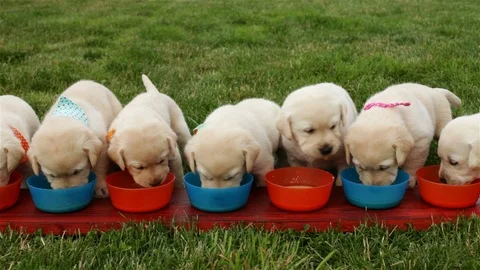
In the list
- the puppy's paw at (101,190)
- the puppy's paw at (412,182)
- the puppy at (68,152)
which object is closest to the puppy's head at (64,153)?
the puppy at (68,152)

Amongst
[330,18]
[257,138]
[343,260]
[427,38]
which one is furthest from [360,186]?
[330,18]

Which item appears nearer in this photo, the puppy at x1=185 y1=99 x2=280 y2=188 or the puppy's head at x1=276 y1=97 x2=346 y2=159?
the puppy at x1=185 y1=99 x2=280 y2=188

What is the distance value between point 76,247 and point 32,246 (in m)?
0.29

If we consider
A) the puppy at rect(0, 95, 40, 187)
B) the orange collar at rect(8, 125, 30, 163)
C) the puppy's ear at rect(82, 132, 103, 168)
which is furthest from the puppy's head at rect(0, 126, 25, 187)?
the puppy's ear at rect(82, 132, 103, 168)

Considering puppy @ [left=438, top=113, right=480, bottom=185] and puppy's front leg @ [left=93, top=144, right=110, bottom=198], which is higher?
puppy @ [left=438, top=113, right=480, bottom=185]

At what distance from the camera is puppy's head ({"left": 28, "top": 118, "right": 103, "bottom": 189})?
3561 mm

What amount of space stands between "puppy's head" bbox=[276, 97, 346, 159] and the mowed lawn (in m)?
0.85

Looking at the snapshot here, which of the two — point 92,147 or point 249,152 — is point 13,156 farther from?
point 249,152

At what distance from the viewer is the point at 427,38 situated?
888 centimetres

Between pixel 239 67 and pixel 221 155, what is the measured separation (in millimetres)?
4035

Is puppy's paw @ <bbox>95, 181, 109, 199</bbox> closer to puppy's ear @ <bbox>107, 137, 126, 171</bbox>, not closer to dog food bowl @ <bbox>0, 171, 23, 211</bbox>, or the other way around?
puppy's ear @ <bbox>107, 137, 126, 171</bbox>

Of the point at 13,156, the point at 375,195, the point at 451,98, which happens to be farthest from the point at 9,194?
the point at 451,98

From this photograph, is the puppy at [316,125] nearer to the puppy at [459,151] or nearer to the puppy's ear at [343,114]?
the puppy's ear at [343,114]

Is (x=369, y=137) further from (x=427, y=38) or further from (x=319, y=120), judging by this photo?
(x=427, y=38)
